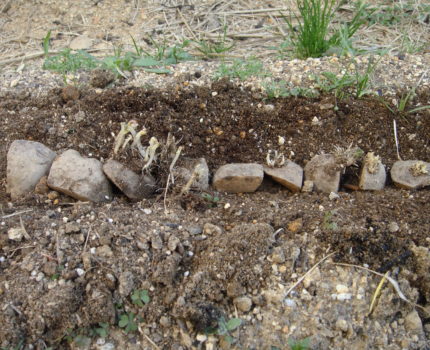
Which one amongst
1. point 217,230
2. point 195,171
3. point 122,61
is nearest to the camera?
point 217,230

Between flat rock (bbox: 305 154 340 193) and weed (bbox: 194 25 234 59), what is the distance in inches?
46.9

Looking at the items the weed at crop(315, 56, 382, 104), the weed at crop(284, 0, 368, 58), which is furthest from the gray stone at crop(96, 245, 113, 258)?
the weed at crop(284, 0, 368, 58)

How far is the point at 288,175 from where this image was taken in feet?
7.82

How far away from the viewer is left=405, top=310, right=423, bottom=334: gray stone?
5.78 ft

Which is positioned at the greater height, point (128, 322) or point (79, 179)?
point (79, 179)

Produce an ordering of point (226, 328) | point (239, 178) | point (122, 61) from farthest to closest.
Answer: point (122, 61) → point (239, 178) → point (226, 328)

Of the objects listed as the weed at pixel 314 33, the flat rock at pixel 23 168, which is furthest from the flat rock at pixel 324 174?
the flat rock at pixel 23 168

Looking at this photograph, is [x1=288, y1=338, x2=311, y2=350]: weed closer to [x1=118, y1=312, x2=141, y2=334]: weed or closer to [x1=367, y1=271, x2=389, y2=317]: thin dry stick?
[x1=367, y1=271, x2=389, y2=317]: thin dry stick

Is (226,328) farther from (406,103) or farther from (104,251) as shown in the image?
(406,103)

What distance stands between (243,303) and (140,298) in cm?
40

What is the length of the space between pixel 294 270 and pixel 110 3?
9.33ft

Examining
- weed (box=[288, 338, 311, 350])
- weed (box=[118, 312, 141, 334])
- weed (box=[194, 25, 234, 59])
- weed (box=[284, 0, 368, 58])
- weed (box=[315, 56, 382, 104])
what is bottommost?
weed (box=[118, 312, 141, 334])

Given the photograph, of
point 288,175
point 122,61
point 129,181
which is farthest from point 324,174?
point 122,61

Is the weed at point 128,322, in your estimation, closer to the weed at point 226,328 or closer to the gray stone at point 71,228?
the weed at point 226,328
